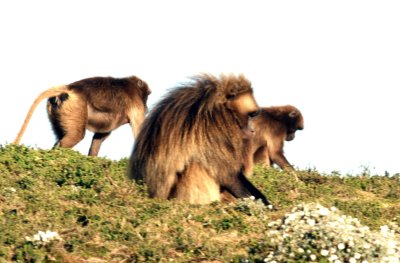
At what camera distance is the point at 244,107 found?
9375mm

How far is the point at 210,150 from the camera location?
29.2 feet

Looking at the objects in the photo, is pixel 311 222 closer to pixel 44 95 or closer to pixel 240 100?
pixel 240 100

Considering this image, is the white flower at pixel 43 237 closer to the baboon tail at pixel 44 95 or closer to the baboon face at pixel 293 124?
the baboon tail at pixel 44 95

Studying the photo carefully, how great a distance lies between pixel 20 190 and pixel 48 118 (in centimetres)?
700

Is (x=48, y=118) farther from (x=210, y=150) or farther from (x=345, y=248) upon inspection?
(x=345, y=248)

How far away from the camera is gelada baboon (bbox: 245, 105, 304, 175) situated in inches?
657

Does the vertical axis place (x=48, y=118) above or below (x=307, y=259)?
above

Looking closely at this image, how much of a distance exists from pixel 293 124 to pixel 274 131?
0.66 m

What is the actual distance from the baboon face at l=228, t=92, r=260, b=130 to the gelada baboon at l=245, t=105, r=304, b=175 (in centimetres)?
681

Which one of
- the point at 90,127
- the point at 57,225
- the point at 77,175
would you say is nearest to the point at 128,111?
the point at 90,127

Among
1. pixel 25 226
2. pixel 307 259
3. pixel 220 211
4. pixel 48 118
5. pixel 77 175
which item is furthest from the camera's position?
pixel 48 118

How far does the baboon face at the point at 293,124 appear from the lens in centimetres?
1759

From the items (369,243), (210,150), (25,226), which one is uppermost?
(210,150)

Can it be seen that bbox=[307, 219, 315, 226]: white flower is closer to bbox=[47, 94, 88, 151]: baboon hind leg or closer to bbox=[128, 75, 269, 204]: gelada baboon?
bbox=[128, 75, 269, 204]: gelada baboon
